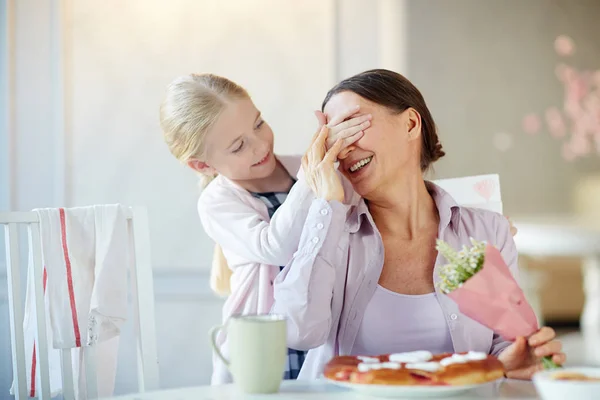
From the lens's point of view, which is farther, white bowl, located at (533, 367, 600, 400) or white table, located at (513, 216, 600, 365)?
white table, located at (513, 216, 600, 365)

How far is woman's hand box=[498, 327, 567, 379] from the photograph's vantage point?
1.20 meters

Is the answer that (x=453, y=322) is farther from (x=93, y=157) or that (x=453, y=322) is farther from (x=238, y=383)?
(x=93, y=157)

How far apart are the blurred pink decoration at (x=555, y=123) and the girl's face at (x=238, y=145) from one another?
3748 millimetres

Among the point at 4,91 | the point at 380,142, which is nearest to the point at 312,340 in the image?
the point at 380,142

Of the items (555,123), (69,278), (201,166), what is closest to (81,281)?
(69,278)

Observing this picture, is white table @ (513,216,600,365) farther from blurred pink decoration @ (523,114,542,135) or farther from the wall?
blurred pink decoration @ (523,114,542,135)

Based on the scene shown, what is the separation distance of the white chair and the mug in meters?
0.47

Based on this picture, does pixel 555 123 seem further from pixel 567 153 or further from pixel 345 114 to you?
pixel 345 114

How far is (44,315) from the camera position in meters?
1.45

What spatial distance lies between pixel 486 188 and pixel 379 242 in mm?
617

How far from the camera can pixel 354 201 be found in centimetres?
168

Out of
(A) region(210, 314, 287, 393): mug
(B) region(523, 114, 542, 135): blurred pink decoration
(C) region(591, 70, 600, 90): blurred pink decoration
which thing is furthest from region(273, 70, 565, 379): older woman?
(C) region(591, 70, 600, 90): blurred pink decoration

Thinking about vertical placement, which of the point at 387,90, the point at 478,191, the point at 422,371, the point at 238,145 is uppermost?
the point at 387,90

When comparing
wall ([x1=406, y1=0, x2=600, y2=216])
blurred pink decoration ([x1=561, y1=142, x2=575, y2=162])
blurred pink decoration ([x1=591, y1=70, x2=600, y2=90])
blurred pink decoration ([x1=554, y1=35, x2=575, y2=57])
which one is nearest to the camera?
wall ([x1=406, y1=0, x2=600, y2=216])
